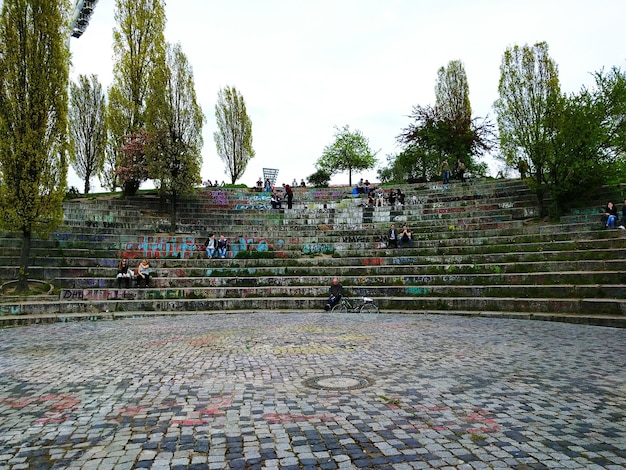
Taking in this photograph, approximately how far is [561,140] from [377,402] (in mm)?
18085

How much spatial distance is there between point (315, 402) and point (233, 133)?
41.9m

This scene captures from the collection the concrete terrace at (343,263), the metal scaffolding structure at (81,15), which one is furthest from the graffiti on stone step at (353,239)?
the metal scaffolding structure at (81,15)

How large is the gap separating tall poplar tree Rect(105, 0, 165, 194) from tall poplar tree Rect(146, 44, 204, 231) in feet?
23.8

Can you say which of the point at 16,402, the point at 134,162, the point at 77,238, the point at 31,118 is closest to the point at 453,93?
the point at 134,162

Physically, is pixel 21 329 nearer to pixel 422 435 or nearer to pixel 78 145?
pixel 422 435

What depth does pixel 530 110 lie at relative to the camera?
844 inches

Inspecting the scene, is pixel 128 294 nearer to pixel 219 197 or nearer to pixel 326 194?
pixel 219 197

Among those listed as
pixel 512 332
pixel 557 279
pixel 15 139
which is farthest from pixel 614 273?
pixel 15 139

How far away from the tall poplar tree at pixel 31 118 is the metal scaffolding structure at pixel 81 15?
862 inches

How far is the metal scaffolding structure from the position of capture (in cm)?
3325

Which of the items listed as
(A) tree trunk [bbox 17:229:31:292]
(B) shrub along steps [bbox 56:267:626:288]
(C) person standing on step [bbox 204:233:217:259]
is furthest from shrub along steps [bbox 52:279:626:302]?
(C) person standing on step [bbox 204:233:217:259]

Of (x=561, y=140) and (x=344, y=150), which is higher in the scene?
(x=344, y=150)

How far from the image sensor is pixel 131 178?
25.6 metres

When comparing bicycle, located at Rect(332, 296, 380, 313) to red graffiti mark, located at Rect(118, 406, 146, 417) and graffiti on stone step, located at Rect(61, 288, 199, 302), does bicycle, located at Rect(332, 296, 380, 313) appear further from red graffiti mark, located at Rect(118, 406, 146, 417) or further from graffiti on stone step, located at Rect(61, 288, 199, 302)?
red graffiti mark, located at Rect(118, 406, 146, 417)
